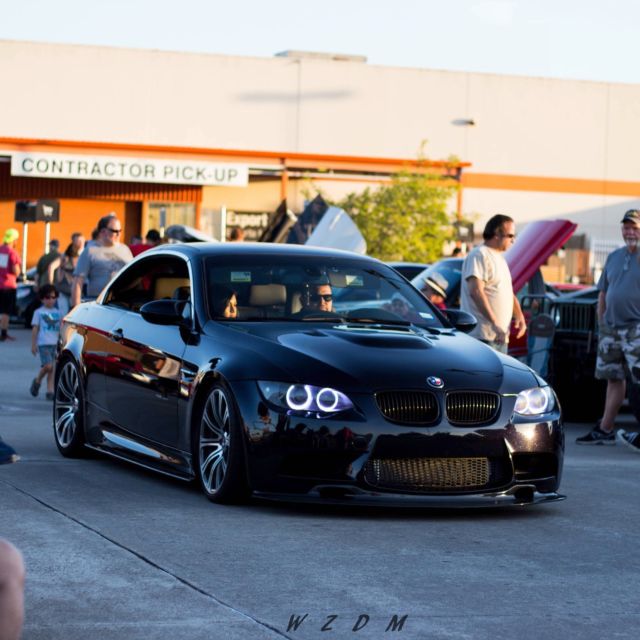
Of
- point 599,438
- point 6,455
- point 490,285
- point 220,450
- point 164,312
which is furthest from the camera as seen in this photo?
point 599,438

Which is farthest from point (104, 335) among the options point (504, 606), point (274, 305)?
point (504, 606)

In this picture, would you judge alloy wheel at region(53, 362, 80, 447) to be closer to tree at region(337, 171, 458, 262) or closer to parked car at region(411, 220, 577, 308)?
parked car at region(411, 220, 577, 308)

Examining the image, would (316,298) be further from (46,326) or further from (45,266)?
(45,266)

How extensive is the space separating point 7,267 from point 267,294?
17.9 meters

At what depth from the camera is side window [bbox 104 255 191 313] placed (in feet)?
30.6

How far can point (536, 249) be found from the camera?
14578 millimetres

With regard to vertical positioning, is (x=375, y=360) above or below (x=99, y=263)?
below

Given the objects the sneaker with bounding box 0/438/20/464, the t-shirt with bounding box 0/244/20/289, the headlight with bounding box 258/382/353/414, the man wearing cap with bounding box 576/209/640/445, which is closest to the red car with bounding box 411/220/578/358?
the man wearing cap with bounding box 576/209/640/445

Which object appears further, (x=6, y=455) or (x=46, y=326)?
(x=46, y=326)

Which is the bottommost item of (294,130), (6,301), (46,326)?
(6,301)

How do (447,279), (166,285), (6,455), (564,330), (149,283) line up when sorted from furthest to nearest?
(447,279) < (564,330) < (149,283) < (166,285) < (6,455)

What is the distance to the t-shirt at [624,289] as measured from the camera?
39.0 ft

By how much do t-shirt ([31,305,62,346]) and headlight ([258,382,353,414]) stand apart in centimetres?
764

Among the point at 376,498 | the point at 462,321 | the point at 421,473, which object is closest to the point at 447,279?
the point at 462,321
